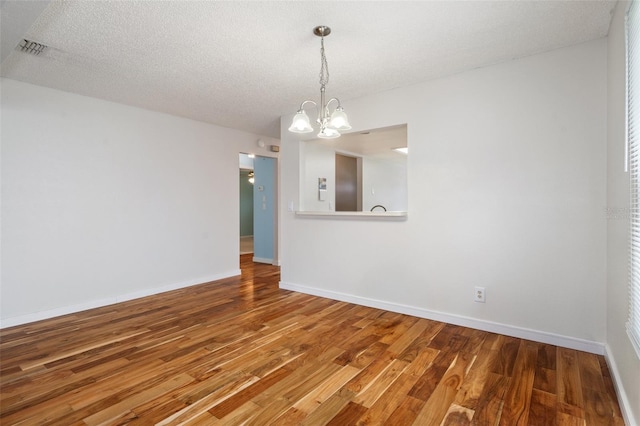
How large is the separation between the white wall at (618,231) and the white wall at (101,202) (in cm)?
460

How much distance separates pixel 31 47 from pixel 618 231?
4.46m

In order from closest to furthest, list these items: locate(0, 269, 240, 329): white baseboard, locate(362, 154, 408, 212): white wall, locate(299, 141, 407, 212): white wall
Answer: locate(0, 269, 240, 329): white baseboard, locate(299, 141, 407, 212): white wall, locate(362, 154, 408, 212): white wall

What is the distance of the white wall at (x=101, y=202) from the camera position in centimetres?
323

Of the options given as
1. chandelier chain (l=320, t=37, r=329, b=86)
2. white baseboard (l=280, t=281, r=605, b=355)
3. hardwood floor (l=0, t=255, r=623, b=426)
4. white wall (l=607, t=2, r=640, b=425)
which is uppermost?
chandelier chain (l=320, t=37, r=329, b=86)

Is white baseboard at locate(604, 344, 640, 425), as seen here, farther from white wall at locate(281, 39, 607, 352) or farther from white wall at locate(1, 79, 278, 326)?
white wall at locate(1, 79, 278, 326)

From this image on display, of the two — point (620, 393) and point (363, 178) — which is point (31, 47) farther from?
point (363, 178)

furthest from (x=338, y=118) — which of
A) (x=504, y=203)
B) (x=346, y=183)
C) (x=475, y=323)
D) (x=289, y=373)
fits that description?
(x=346, y=183)

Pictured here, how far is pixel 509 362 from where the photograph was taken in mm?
2338

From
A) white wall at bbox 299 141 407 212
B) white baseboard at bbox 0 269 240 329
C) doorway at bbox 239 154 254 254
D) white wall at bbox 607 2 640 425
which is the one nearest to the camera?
white wall at bbox 607 2 640 425

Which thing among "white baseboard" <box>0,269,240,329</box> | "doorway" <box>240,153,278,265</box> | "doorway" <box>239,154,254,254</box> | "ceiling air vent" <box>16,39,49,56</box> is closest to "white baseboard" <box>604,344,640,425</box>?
"ceiling air vent" <box>16,39,49,56</box>

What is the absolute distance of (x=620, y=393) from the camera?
184cm

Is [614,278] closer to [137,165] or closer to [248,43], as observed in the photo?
[248,43]

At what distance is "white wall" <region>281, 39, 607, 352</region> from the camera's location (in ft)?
8.19

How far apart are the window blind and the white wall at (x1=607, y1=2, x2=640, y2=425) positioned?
0.35ft
